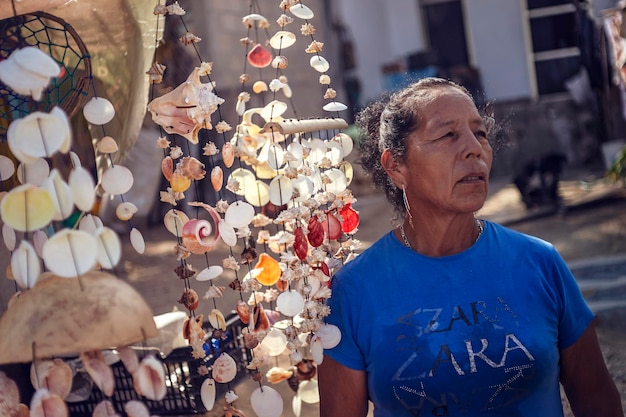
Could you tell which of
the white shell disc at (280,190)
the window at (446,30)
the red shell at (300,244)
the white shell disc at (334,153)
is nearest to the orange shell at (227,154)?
the white shell disc at (280,190)

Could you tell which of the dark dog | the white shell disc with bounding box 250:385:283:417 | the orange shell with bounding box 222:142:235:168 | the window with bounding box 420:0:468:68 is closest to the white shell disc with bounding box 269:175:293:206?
the orange shell with bounding box 222:142:235:168

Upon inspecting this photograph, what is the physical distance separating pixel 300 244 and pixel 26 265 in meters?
0.64

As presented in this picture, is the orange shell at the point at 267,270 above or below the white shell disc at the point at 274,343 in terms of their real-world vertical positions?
above

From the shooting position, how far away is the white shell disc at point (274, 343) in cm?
172

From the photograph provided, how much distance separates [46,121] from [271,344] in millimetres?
766

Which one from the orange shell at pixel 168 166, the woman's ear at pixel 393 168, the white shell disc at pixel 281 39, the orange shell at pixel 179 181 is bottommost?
the woman's ear at pixel 393 168

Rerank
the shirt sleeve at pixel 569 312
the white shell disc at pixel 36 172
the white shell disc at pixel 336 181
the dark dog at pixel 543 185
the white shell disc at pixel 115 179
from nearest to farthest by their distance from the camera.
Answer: the white shell disc at pixel 36 172, the white shell disc at pixel 115 179, the shirt sleeve at pixel 569 312, the white shell disc at pixel 336 181, the dark dog at pixel 543 185

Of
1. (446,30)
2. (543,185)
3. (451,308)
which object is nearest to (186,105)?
(451,308)

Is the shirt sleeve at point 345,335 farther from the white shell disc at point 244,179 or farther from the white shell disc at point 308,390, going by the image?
the white shell disc at point 244,179

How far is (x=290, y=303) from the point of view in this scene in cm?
165

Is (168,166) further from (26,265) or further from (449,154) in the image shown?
(449,154)

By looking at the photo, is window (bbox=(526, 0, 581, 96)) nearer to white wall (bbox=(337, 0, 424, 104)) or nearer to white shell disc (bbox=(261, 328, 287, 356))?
white wall (bbox=(337, 0, 424, 104))

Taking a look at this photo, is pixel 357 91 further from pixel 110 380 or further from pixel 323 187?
pixel 110 380

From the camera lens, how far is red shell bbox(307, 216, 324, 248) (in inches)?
68.7
